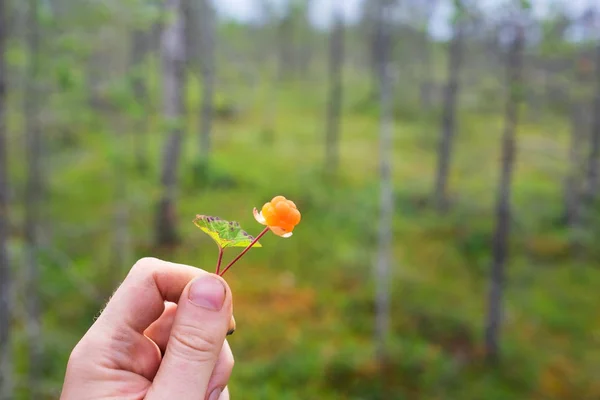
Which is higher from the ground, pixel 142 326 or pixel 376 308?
pixel 142 326

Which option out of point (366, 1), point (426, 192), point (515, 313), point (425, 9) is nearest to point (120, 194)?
point (515, 313)

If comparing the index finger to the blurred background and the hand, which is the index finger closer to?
the hand

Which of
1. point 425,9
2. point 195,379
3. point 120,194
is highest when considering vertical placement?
point 425,9

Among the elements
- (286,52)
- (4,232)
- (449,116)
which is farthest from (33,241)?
(286,52)

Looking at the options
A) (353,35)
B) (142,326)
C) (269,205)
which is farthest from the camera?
(353,35)

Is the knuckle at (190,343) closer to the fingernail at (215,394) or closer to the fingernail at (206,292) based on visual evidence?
the fingernail at (206,292)

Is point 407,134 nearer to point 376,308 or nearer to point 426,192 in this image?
point 426,192

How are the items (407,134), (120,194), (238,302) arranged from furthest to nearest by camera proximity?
1. (407,134)
2. (238,302)
3. (120,194)
